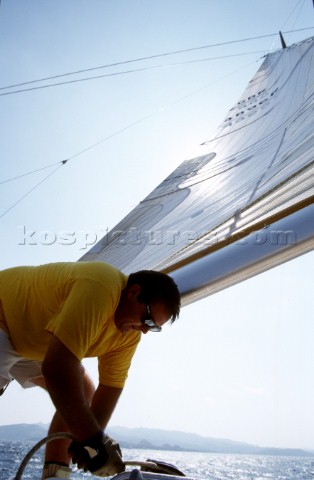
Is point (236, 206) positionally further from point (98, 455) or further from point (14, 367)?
point (98, 455)

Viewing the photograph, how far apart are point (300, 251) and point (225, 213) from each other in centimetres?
96

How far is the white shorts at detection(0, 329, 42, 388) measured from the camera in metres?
1.39

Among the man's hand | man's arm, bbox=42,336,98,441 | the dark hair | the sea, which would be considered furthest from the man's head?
the sea

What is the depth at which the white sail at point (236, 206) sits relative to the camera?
1.44m

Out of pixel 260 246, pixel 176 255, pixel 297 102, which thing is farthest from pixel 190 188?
pixel 260 246

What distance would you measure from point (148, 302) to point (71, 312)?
241 millimetres

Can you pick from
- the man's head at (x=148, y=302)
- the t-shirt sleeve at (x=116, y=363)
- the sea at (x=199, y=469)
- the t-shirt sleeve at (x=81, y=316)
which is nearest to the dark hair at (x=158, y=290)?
the man's head at (x=148, y=302)

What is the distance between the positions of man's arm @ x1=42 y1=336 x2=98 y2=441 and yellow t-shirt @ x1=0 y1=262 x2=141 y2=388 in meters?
0.03

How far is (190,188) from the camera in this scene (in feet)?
12.0

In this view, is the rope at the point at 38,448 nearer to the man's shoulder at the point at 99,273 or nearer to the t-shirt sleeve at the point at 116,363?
the man's shoulder at the point at 99,273

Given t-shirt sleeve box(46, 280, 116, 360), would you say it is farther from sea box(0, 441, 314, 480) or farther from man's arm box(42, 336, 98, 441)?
sea box(0, 441, 314, 480)

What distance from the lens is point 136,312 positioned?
1.35 m

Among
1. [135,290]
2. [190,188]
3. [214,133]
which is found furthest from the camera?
[214,133]

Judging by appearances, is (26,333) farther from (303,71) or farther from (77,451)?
(303,71)
